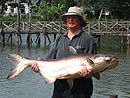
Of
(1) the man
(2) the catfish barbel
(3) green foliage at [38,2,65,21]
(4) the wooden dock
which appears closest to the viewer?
(2) the catfish barbel

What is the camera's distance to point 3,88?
14016 millimetres

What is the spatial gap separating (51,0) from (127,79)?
54670 millimetres

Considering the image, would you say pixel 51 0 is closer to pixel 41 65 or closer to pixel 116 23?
pixel 116 23

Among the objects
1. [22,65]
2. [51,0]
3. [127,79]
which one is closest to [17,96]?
[127,79]

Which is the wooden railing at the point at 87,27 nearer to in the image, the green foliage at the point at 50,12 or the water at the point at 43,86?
the water at the point at 43,86

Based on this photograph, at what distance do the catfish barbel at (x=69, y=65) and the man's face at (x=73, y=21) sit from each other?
0.49 metres

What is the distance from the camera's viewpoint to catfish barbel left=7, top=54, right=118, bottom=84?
4.73 m

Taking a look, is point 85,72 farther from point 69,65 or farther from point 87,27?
point 87,27

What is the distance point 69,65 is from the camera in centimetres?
492

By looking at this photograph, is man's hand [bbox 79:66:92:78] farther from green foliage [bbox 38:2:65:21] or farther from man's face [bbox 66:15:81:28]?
green foliage [bbox 38:2:65:21]

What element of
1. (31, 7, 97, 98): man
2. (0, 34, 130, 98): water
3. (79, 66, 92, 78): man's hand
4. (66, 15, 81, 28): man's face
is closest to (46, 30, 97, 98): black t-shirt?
(31, 7, 97, 98): man

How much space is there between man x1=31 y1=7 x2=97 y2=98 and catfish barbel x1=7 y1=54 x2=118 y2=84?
12cm

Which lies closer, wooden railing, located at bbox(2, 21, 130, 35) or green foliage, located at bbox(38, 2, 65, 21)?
wooden railing, located at bbox(2, 21, 130, 35)

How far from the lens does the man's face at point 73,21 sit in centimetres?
521
